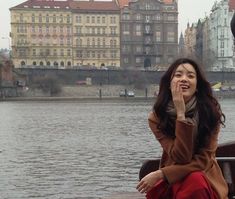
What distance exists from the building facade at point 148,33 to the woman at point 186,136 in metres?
131

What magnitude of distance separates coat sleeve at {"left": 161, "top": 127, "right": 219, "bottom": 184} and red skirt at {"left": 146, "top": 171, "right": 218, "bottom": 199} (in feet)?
0.12

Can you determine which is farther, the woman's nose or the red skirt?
the woman's nose

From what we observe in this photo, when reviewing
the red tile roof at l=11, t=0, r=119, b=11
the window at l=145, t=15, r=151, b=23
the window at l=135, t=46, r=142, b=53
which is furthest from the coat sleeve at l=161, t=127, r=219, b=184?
the window at l=145, t=15, r=151, b=23

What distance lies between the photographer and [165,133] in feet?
13.8

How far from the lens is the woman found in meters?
3.99

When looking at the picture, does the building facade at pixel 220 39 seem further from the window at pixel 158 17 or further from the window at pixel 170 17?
the window at pixel 158 17

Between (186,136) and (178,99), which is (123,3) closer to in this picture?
(178,99)

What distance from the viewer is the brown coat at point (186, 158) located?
3.99m

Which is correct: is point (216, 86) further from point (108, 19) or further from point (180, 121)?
point (180, 121)

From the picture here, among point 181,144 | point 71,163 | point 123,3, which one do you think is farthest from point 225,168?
point 123,3

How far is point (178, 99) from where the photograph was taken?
4090 millimetres

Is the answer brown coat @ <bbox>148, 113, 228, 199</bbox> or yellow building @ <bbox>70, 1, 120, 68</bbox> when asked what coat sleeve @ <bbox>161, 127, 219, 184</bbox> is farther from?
yellow building @ <bbox>70, 1, 120, 68</bbox>

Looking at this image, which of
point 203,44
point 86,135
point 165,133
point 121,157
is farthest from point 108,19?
point 165,133

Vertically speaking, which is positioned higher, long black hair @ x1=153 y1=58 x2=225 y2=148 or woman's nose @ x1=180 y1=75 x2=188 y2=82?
woman's nose @ x1=180 y1=75 x2=188 y2=82
